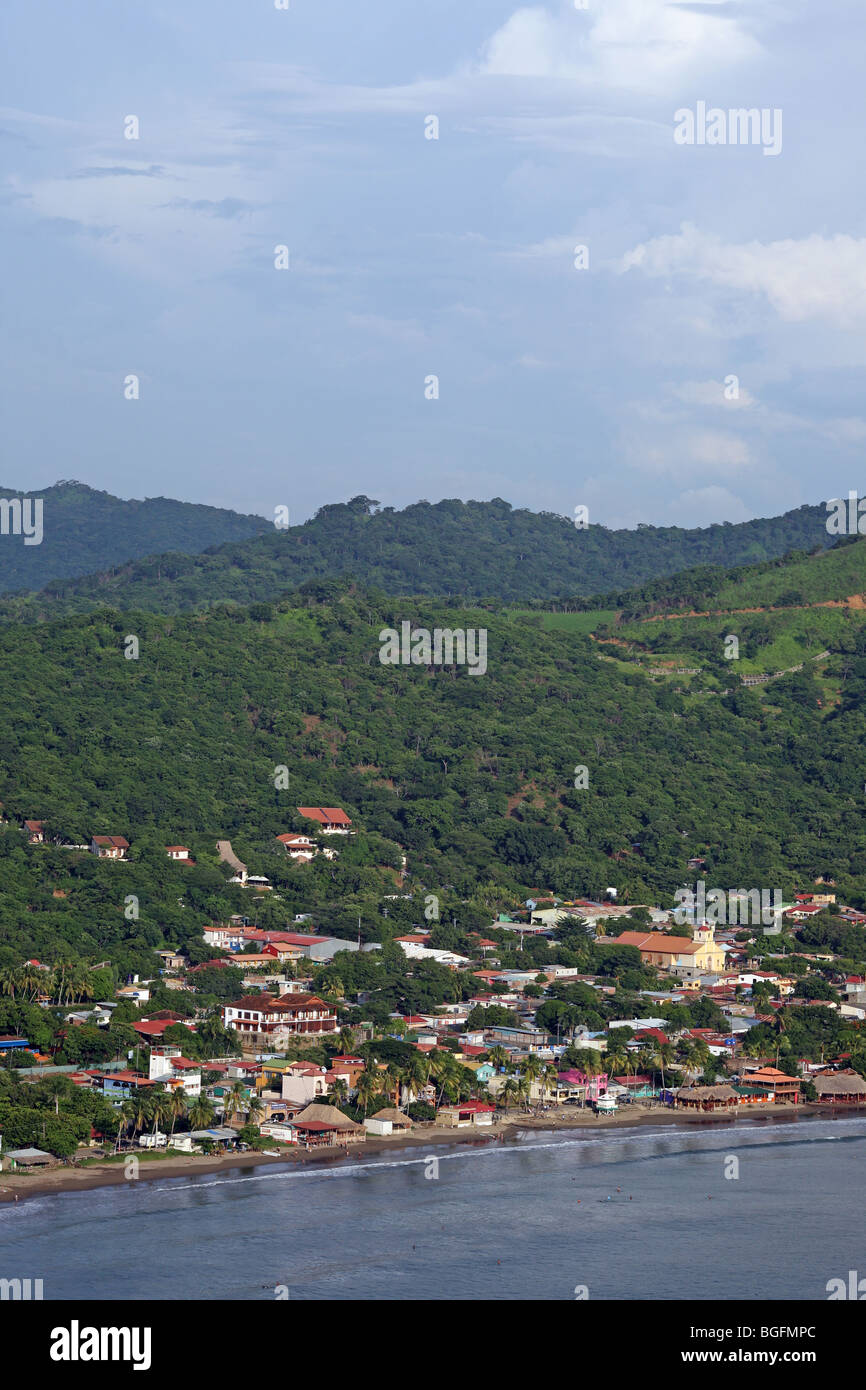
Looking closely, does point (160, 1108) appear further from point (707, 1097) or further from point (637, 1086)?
point (707, 1097)

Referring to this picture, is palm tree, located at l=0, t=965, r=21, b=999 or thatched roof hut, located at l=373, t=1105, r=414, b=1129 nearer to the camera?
thatched roof hut, located at l=373, t=1105, r=414, b=1129

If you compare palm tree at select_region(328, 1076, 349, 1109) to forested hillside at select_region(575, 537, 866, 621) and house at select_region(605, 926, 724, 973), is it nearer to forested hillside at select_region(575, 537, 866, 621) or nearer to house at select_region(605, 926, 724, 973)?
house at select_region(605, 926, 724, 973)

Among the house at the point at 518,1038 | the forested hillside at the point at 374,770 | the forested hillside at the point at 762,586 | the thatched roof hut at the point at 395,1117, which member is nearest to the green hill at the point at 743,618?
the forested hillside at the point at 762,586

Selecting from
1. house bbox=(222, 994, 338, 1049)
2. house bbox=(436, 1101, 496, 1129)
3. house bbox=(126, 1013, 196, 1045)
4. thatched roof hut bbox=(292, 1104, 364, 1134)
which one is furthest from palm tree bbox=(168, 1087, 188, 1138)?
house bbox=(222, 994, 338, 1049)

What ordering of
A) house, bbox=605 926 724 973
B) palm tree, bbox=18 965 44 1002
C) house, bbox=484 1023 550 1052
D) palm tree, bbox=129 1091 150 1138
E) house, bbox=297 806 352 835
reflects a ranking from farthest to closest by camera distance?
house, bbox=297 806 352 835 → house, bbox=605 926 724 973 → house, bbox=484 1023 550 1052 → palm tree, bbox=18 965 44 1002 → palm tree, bbox=129 1091 150 1138
